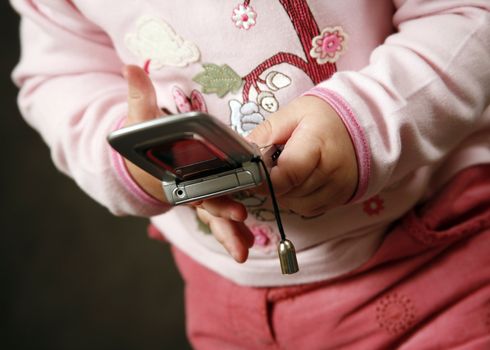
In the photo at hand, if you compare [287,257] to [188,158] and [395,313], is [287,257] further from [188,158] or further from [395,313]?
[395,313]

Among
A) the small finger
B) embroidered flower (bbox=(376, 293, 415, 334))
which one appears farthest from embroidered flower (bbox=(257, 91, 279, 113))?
embroidered flower (bbox=(376, 293, 415, 334))

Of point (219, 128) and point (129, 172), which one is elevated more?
point (219, 128)

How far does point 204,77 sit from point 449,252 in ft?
0.97

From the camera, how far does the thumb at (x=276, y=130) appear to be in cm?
41

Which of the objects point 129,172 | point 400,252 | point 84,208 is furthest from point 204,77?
point 84,208

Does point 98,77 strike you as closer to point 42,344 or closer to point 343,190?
point 343,190

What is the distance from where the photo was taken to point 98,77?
0.60 m

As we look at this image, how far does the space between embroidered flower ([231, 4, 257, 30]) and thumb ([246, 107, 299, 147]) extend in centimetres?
10

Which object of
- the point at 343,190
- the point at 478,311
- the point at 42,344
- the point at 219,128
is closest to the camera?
the point at 219,128

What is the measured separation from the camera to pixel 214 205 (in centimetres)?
41

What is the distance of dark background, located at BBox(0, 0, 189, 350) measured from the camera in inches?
41.9

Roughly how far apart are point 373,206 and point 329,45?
157 millimetres

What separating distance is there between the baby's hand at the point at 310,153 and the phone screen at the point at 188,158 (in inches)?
1.9

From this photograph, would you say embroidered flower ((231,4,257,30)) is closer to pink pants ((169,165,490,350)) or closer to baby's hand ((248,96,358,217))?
baby's hand ((248,96,358,217))
